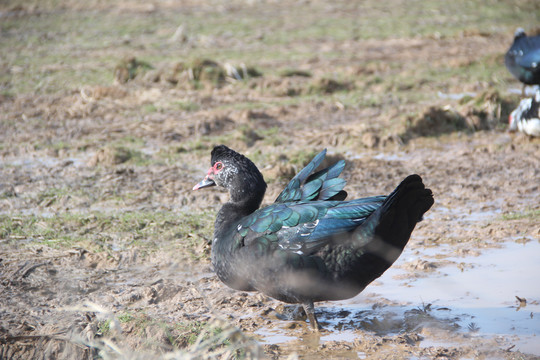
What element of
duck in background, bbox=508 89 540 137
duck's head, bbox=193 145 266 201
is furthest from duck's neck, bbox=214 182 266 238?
duck in background, bbox=508 89 540 137

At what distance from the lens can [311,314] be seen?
172 inches

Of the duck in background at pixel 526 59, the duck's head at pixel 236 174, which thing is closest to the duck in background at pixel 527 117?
the duck in background at pixel 526 59

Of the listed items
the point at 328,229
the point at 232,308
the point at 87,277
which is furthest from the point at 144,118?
the point at 328,229

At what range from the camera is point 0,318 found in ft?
14.7

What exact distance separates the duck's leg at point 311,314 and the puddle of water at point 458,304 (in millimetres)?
89

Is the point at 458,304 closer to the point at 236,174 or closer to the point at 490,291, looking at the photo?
the point at 490,291

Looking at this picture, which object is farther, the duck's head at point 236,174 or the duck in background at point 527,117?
the duck in background at point 527,117

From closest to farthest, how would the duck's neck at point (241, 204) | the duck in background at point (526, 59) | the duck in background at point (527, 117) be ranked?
the duck's neck at point (241, 204)
the duck in background at point (527, 117)
the duck in background at point (526, 59)

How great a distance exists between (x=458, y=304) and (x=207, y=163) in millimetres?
3742

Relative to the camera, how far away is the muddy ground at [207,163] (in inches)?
168

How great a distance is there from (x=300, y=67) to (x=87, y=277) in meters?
8.07

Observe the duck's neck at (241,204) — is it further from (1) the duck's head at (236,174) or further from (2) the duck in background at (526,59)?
(2) the duck in background at (526,59)

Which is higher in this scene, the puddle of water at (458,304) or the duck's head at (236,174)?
the duck's head at (236,174)

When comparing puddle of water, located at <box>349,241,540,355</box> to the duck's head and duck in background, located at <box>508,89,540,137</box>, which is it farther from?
duck in background, located at <box>508,89,540,137</box>
